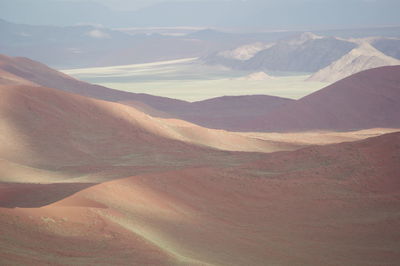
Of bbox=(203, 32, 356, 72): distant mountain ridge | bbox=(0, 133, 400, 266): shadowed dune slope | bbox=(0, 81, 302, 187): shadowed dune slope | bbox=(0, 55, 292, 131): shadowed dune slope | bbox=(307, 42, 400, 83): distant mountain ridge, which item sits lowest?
bbox=(0, 133, 400, 266): shadowed dune slope

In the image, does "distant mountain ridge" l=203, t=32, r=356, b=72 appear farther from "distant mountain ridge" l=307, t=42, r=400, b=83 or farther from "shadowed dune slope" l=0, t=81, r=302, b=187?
"shadowed dune slope" l=0, t=81, r=302, b=187

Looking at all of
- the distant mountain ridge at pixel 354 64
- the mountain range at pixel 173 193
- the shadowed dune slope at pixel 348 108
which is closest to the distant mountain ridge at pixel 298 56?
the distant mountain ridge at pixel 354 64

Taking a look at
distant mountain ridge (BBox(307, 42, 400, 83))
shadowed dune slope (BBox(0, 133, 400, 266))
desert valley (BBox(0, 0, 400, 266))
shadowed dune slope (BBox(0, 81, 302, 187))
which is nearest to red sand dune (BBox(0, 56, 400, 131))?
desert valley (BBox(0, 0, 400, 266))

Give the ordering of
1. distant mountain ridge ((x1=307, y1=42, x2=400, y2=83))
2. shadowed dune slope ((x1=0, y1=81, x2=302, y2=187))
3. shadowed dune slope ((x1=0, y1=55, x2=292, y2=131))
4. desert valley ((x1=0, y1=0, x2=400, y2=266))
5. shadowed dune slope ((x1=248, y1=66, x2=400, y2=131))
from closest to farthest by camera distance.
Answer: desert valley ((x1=0, y1=0, x2=400, y2=266))
shadowed dune slope ((x1=0, y1=81, x2=302, y2=187))
shadowed dune slope ((x1=248, y1=66, x2=400, y2=131))
shadowed dune slope ((x1=0, y1=55, x2=292, y2=131))
distant mountain ridge ((x1=307, y1=42, x2=400, y2=83))

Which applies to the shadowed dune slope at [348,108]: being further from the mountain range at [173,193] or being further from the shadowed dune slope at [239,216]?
the shadowed dune slope at [239,216]

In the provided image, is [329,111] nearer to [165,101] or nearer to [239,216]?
[165,101]

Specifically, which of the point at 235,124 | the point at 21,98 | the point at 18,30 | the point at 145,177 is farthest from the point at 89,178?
the point at 18,30

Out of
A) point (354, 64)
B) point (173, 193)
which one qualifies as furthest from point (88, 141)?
point (354, 64)
